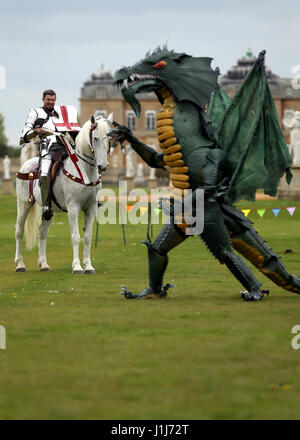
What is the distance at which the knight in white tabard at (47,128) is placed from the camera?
15352 mm

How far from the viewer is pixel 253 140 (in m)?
11.5

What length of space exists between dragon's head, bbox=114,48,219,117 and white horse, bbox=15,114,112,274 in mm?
3163

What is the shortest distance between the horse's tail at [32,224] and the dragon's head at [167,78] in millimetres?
5620

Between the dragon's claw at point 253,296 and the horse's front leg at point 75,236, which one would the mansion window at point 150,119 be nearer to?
the horse's front leg at point 75,236

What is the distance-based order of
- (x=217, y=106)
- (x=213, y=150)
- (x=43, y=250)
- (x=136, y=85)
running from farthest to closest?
(x=43, y=250) < (x=217, y=106) < (x=213, y=150) < (x=136, y=85)

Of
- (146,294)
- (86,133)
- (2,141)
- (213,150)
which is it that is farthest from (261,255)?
(2,141)

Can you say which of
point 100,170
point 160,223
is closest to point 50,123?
point 100,170

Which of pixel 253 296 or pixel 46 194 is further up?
pixel 46 194

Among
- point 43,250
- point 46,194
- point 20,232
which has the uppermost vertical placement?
point 46,194

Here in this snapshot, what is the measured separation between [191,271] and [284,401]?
8859 millimetres

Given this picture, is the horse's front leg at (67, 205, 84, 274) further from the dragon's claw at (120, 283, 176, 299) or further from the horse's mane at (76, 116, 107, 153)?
the dragon's claw at (120, 283, 176, 299)

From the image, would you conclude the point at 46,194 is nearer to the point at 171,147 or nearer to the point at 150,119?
the point at 171,147

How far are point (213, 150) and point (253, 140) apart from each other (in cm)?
61
